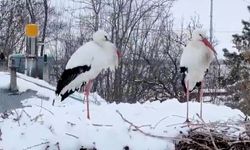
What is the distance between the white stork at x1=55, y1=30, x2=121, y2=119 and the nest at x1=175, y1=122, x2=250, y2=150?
1465mm

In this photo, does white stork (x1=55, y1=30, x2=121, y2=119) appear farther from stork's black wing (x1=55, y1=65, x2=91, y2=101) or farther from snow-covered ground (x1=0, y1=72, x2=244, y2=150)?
snow-covered ground (x1=0, y1=72, x2=244, y2=150)

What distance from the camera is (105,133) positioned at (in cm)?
443

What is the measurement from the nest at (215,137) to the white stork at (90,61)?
1.47 metres

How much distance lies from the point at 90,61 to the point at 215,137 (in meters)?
1.90

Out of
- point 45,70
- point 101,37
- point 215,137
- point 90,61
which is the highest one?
point 101,37

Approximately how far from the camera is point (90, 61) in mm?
5762

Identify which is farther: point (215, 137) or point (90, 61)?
point (90, 61)

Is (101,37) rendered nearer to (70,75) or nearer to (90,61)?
(90,61)

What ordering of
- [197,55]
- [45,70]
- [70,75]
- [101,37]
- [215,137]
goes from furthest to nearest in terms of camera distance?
[45,70] → [70,75] → [101,37] → [197,55] → [215,137]

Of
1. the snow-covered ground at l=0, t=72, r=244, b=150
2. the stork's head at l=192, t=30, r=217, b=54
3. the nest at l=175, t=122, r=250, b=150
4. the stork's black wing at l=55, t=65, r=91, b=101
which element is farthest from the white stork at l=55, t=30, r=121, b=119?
the nest at l=175, t=122, r=250, b=150

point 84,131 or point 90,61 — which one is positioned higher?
point 90,61

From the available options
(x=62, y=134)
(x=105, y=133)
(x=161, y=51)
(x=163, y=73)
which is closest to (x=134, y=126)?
(x=105, y=133)

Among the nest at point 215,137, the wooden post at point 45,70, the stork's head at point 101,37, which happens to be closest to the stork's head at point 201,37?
the stork's head at point 101,37

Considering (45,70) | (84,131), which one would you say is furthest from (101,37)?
(45,70)
